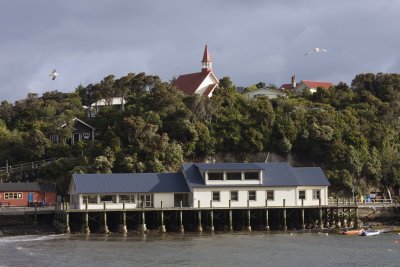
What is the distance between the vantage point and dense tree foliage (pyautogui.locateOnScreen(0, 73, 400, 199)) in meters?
87.8

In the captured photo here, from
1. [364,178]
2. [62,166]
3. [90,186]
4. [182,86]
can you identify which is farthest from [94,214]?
[182,86]

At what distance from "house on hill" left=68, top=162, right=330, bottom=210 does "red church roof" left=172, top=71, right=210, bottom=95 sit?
43.2 m

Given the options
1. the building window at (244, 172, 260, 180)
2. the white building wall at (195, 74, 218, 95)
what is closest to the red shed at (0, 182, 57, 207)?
the building window at (244, 172, 260, 180)

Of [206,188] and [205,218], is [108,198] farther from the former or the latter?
[205,218]

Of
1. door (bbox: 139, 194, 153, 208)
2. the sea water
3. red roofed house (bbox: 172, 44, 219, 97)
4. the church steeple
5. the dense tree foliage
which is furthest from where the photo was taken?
the church steeple

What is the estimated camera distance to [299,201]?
245 feet

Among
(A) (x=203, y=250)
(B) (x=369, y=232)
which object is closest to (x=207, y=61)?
(B) (x=369, y=232)

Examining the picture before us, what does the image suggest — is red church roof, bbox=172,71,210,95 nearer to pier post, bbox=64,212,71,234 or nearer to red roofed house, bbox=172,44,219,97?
red roofed house, bbox=172,44,219,97

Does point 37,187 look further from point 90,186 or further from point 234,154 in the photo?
point 234,154

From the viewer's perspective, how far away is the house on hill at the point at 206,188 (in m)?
72.2

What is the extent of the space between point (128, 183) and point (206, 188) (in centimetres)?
757

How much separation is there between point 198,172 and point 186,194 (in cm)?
249

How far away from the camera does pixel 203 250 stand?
190ft

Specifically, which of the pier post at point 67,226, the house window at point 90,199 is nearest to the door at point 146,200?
the house window at point 90,199
